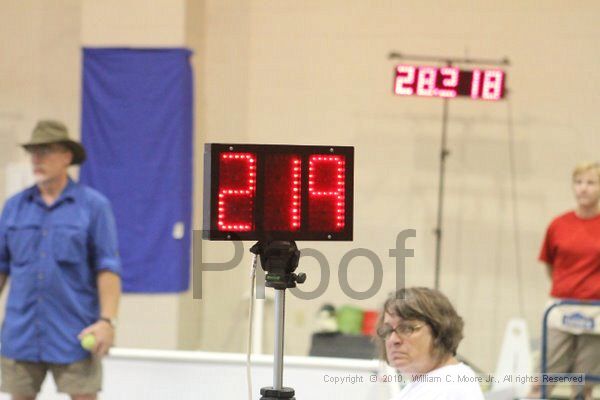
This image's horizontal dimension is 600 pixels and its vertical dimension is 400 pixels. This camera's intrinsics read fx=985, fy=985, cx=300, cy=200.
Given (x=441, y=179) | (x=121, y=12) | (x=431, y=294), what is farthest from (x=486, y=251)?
(x=431, y=294)

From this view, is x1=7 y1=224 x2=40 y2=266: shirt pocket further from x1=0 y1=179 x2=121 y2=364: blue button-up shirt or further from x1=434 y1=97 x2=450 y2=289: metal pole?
x1=434 y1=97 x2=450 y2=289: metal pole

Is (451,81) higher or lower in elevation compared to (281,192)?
higher

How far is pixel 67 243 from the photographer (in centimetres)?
416

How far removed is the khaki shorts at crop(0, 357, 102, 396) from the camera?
4.13 metres

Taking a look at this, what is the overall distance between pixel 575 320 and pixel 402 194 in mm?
2515

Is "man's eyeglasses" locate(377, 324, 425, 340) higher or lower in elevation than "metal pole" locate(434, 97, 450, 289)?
lower

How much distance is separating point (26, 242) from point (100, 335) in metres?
0.51

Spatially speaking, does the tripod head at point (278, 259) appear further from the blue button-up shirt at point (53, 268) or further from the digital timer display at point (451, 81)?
the digital timer display at point (451, 81)

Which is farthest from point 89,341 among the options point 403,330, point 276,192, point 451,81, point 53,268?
point 451,81

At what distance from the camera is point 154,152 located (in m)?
7.41

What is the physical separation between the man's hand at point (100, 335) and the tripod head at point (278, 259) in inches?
58.5

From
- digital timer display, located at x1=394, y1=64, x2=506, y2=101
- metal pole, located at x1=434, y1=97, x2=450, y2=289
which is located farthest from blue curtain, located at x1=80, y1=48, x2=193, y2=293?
metal pole, located at x1=434, y1=97, x2=450, y2=289

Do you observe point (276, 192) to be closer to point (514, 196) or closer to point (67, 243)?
point (67, 243)

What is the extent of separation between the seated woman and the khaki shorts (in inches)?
69.9
